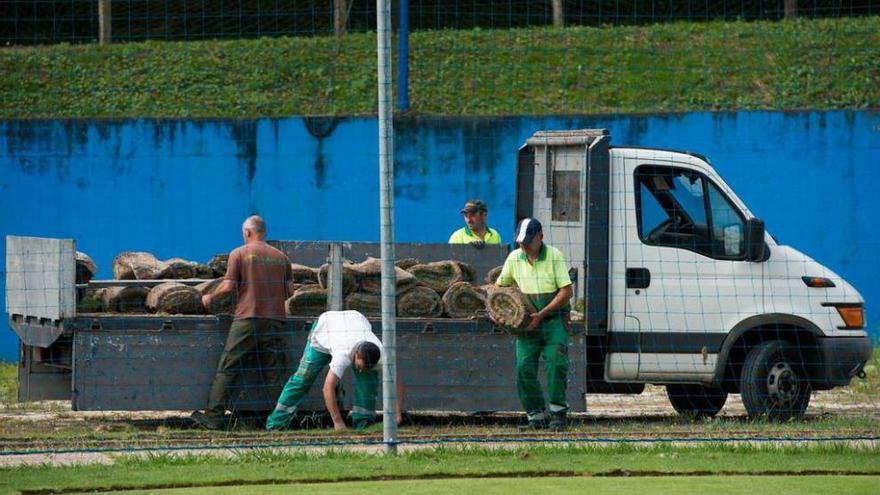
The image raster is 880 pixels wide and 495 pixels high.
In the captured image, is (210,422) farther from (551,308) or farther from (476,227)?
(476,227)

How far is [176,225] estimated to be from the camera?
17.9 meters

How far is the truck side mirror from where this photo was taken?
11742mm

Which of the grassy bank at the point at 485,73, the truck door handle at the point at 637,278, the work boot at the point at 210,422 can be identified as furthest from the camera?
the grassy bank at the point at 485,73

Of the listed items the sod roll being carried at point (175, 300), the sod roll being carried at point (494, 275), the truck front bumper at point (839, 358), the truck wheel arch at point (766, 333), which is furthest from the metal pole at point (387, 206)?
the truck front bumper at point (839, 358)

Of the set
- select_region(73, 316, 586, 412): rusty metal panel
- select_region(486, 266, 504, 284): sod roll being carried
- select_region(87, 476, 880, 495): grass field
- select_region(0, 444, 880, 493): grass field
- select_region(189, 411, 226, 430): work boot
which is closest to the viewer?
select_region(87, 476, 880, 495): grass field

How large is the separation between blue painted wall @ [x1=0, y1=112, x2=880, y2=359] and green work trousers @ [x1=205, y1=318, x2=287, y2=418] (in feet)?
20.5

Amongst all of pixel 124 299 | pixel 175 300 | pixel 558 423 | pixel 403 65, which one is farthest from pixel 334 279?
pixel 403 65

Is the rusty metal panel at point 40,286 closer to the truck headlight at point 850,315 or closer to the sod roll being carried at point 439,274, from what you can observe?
the sod roll being carried at point 439,274

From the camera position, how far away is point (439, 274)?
12.1 meters

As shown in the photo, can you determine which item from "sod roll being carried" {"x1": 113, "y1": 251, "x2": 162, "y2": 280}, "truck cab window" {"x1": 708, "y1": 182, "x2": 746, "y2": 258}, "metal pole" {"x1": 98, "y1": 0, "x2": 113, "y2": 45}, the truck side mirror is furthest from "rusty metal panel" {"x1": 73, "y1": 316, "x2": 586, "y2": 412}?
"metal pole" {"x1": 98, "y1": 0, "x2": 113, "y2": 45}

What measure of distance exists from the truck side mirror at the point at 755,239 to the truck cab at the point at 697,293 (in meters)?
0.01

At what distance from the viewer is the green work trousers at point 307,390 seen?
11.3 m

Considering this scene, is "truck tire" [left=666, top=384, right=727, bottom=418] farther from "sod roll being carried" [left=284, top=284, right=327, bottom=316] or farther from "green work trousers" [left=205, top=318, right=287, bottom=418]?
"green work trousers" [left=205, top=318, right=287, bottom=418]

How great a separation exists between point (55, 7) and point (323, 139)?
6.96m
